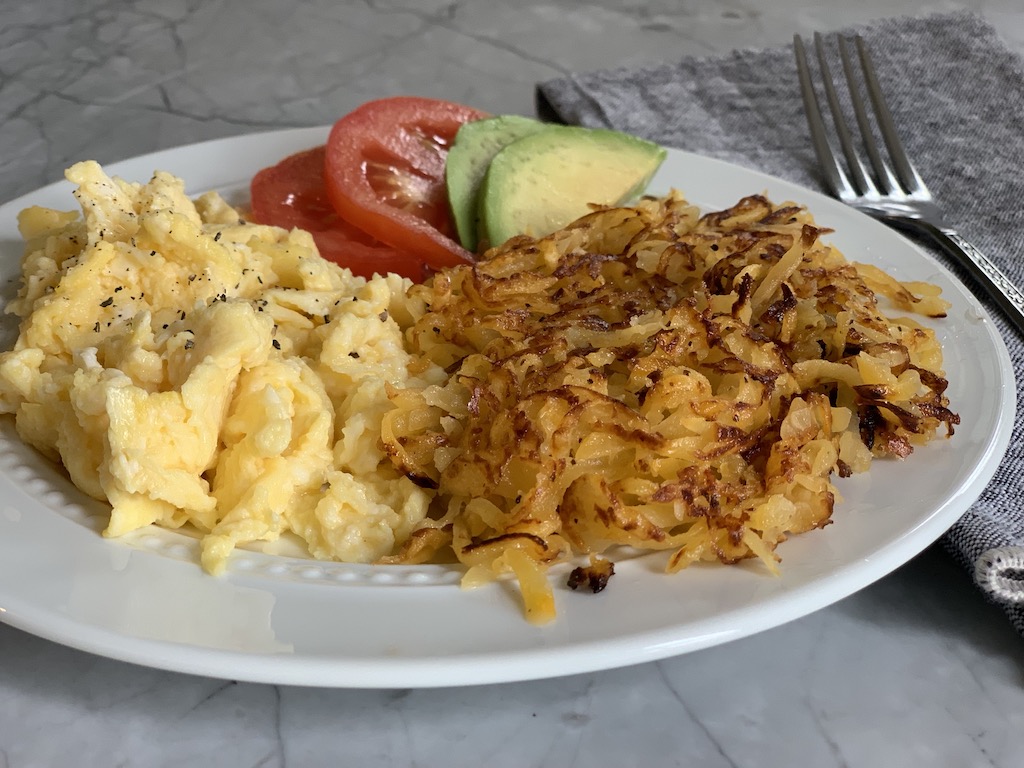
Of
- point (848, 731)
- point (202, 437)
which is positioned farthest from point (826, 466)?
point (202, 437)

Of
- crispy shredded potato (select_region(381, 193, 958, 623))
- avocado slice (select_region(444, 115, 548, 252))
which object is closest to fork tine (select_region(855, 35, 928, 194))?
crispy shredded potato (select_region(381, 193, 958, 623))

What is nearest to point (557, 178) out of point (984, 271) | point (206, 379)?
point (984, 271)

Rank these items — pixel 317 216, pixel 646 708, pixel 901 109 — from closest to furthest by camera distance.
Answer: pixel 646 708 < pixel 317 216 < pixel 901 109

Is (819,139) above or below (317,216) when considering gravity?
above

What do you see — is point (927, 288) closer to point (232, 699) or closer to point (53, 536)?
point (232, 699)

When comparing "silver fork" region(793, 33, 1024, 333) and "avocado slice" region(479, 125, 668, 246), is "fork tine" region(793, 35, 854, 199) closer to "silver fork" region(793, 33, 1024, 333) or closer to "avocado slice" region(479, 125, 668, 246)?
"silver fork" region(793, 33, 1024, 333)

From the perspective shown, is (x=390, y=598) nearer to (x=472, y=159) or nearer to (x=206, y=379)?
(x=206, y=379)

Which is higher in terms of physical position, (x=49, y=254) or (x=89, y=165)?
(x=89, y=165)
